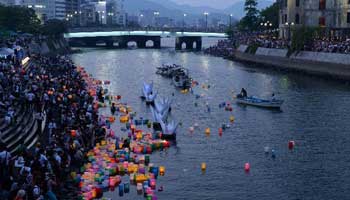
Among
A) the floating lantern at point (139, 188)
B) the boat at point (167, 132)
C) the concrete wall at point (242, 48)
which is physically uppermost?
the concrete wall at point (242, 48)

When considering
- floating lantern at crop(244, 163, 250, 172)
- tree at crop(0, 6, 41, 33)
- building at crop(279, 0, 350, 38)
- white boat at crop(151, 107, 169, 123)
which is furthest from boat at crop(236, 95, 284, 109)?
tree at crop(0, 6, 41, 33)

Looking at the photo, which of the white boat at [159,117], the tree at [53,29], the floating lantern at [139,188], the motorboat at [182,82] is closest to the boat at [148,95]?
the motorboat at [182,82]

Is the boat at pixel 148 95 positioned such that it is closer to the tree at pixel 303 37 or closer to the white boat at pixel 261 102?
the white boat at pixel 261 102

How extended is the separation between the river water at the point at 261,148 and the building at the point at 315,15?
Answer: 34153 mm

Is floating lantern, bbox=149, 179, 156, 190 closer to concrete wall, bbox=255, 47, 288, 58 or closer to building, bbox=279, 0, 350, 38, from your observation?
concrete wall, bbox=255, 47, 288, 58

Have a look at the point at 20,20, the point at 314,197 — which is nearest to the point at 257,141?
the point at 314,197

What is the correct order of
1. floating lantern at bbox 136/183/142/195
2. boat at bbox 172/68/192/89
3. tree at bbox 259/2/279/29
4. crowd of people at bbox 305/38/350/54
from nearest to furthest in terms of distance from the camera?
floating lantern at bbox 136/183/142/195
boat at bbox 172/68/192/89
crowd of people at bbox 305/38/350/54
tree at bbox 259/2/279/29

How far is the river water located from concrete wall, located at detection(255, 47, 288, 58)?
30.6 meters

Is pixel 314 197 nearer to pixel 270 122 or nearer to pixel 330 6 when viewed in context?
pixel 270 122

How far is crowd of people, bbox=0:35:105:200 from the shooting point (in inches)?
971

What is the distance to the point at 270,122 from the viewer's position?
48844mm

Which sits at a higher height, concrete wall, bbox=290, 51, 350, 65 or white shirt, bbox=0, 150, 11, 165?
concrete wall, bbox=290, 51, 350, 65

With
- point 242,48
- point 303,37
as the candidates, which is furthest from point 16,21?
point 303,37

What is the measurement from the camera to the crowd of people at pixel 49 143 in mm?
24672
